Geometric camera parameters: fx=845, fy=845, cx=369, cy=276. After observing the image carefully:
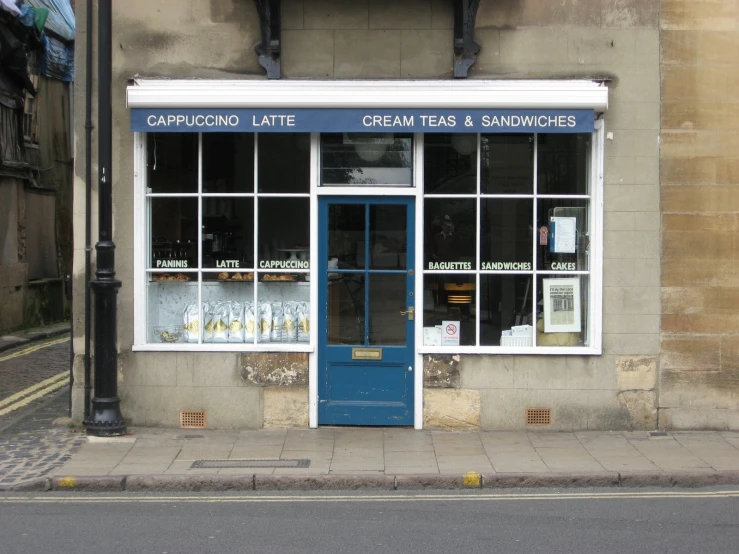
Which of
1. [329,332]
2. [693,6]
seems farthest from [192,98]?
[693,6]

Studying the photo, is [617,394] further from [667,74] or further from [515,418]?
[667,74]

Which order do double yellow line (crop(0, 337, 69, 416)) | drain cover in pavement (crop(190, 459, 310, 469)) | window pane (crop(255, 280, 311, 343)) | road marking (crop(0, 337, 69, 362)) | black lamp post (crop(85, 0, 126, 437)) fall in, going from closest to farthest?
drain cover in pavement (crop(190, 459, 310, 469)), black lamp post (crop(85, 0, 126, 437)), window pane (crop(255, 280, 311, 343)), double yellow line (crop(0, 337, 69, 416)), road marking (crop(0, 337, 69, 362))

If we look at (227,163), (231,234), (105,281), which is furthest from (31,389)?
(227,163)

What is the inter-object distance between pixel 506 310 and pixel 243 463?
10.6ft

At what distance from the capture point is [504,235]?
9.02 meters

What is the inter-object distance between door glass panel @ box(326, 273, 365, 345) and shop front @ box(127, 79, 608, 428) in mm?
15

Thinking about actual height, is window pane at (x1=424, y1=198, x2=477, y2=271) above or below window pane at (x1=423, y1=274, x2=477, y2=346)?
above

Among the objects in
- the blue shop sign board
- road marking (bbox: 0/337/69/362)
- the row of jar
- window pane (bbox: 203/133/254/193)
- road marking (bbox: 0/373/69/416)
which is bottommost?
road marking (bbox: 0/373/69/416)

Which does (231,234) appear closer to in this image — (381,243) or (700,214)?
(381,243)

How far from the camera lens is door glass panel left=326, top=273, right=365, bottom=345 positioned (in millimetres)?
9031

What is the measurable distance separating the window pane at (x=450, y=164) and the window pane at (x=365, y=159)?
226 millimetres

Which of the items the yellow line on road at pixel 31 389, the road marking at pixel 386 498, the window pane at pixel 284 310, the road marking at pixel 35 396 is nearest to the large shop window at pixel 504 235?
the window pane at pixel 284 310

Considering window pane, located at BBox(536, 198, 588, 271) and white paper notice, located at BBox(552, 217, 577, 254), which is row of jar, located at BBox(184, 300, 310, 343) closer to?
window pane, located at BBox(536, 198, 588, 271)

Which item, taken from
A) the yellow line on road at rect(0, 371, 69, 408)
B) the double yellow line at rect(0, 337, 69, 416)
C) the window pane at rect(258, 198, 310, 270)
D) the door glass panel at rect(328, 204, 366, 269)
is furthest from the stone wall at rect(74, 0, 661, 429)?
the yellow line on road at rect(0, 371, 69, 408)
